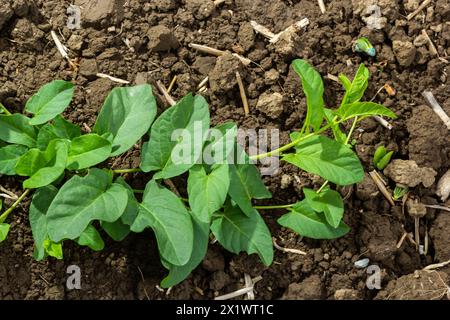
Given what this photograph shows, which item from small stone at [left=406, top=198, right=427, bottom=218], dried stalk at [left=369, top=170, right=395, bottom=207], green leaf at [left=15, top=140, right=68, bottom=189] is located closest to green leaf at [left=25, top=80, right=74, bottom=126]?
green leaf at [left=15, top=140, right=68, bottom=189]

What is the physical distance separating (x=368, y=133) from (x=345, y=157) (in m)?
0.31

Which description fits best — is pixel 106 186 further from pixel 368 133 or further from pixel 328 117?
pixel 368 133

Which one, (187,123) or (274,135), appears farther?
(274,135)

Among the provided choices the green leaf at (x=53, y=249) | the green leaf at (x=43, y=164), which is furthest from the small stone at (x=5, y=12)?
the green leaf at (x=53, y=249)

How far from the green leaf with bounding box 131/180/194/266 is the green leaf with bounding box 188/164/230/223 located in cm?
5

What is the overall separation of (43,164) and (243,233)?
65 cm

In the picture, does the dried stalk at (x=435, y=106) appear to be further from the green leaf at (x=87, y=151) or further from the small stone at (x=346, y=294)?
the green leaf at (x=87, y=151)

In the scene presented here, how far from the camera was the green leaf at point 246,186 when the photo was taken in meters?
2.07

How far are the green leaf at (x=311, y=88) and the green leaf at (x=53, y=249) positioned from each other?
87 cm

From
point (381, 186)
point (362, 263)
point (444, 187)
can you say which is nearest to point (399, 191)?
point (381, 186)

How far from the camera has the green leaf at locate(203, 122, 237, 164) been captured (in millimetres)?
2016

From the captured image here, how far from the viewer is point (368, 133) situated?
2318 millimetres

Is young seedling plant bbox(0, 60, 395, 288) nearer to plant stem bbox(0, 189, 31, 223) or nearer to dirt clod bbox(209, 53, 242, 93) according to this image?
plant stem bbox(0, 189, 31, 223)

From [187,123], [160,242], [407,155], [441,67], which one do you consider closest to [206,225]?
[160,242]
